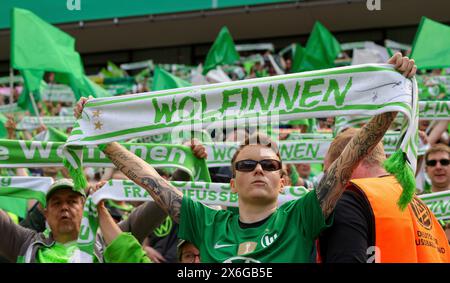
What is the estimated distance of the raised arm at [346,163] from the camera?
3.58 metres

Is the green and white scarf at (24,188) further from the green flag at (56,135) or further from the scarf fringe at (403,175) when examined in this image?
the scarf fringe at (403,175)

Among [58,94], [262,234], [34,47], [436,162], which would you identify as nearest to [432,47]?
[436,162]

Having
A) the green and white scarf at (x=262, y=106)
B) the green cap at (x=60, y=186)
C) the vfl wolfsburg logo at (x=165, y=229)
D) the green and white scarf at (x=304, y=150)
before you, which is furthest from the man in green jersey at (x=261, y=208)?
the green and white scarf at (x=304, y=150)

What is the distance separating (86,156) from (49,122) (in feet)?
15.1

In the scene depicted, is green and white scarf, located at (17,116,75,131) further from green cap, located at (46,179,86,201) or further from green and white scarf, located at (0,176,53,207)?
green cap, located at (46,179,86,201)

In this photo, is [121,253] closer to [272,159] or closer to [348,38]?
[272,159]

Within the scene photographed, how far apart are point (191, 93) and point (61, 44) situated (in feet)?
17.4

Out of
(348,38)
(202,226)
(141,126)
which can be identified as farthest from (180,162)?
(348,38)

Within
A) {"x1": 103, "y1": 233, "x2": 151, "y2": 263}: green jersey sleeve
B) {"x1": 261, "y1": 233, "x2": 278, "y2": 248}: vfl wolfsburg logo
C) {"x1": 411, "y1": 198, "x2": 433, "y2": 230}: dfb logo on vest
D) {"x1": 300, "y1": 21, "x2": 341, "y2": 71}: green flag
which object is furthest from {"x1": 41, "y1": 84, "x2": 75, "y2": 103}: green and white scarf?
{"x1": 411, "y1": 198, "x2": 433, "y2": 230}: dfb logo on vest

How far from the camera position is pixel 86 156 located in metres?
5.73

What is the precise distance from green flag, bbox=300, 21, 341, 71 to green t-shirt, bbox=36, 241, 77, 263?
296 inches

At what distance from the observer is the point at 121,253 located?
4395 millimetres

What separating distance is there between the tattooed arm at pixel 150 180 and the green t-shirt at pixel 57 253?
96cm

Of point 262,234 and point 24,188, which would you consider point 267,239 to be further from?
point 24,188
